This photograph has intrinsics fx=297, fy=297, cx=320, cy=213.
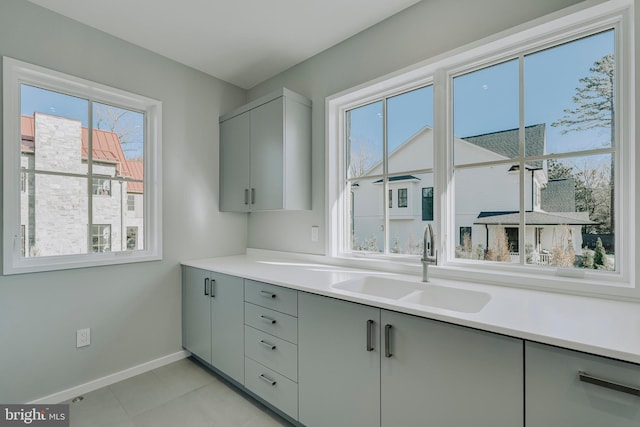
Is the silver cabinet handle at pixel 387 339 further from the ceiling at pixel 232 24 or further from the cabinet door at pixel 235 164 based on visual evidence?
the ceiling at pixel 232 24

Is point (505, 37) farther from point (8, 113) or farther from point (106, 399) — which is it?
point (106, 399)

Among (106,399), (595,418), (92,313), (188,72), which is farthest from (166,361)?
(595,418)

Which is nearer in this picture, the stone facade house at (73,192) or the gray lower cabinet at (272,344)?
the gray lower cabinet at (272,344)

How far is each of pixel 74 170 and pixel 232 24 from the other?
1530 mm

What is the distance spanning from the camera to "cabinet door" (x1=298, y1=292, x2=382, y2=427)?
1363 mm

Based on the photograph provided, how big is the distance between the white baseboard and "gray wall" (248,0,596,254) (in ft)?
3.95

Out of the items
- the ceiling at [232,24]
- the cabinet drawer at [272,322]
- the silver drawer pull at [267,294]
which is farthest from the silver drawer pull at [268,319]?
the ceiling at [232,24]

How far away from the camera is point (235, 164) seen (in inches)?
109

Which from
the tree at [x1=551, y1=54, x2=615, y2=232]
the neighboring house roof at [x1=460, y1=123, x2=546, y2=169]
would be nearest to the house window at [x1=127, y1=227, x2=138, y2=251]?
the neighboring house roof at [x1=460, y1=123, x2=546, y2=169]

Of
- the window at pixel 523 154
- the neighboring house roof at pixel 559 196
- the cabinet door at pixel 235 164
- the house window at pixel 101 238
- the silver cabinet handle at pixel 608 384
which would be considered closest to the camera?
the silver cabinet handle at pixel 608 384

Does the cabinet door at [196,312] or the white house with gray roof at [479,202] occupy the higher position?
the white house with gray roof at [479,202]

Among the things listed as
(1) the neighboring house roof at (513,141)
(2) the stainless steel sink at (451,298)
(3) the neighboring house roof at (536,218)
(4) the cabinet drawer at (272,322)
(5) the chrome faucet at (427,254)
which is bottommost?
(4) the cabinet drawer at (272,322)

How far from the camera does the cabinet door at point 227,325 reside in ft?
6.70

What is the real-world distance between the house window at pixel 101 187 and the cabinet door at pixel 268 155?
3.55 feet
